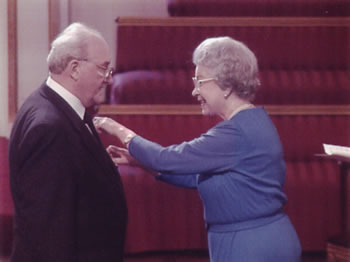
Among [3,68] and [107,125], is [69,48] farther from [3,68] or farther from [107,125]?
[3,68]

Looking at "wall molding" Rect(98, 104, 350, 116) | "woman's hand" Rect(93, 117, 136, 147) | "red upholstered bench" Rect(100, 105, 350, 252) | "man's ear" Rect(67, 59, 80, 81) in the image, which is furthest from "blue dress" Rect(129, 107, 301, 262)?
"wall molding" Rect(98, 104, 350, 116)

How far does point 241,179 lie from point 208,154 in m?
0.12

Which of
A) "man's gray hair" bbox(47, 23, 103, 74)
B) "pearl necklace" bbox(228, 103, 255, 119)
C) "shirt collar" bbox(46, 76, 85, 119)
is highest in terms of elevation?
"man's gray hair" bbox(47, 23, 103, 74)

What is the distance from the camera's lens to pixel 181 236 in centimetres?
330

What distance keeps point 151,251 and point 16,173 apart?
1.83 meters

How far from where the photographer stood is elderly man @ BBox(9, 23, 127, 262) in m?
1.51

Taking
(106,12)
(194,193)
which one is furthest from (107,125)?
(106,12)

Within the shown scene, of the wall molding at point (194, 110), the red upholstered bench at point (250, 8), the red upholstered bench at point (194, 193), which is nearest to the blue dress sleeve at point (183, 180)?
the red upholstered bench at point (194, 193)

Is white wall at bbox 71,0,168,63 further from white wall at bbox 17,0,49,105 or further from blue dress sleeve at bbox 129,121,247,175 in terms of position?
blue dress sleeve at bbox 129,121,247,175

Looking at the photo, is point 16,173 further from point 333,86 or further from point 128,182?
point 333,86

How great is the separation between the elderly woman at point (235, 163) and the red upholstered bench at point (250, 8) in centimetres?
208

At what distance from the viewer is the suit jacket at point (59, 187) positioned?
151 cm

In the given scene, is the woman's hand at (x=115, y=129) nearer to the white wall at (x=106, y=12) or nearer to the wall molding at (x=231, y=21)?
the wall molding at (x=231, y=21)

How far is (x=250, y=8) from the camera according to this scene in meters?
3.93
